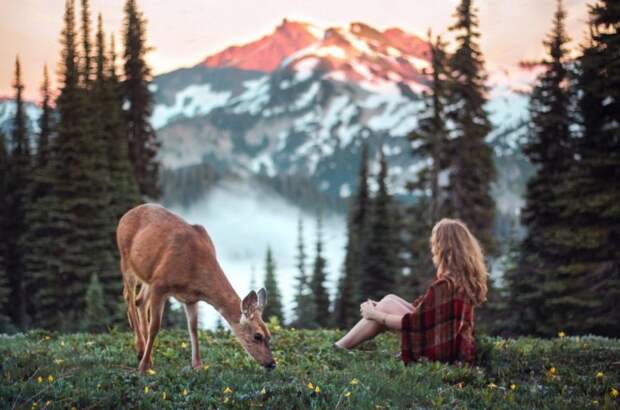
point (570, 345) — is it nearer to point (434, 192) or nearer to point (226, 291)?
point (226, 291)

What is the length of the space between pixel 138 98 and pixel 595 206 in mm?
37360

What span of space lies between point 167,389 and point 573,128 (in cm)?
2835

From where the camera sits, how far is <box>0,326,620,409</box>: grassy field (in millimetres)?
6574

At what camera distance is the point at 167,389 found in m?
6.85

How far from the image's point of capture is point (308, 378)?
7824mm

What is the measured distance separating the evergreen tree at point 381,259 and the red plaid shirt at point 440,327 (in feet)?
147

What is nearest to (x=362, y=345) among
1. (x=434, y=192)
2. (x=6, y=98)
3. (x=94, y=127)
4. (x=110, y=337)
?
(x=110, y=337)

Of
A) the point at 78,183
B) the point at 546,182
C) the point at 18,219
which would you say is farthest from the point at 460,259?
the point at 18,219

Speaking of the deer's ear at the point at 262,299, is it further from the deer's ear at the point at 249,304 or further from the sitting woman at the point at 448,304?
the sitting woman at the point at 448,304

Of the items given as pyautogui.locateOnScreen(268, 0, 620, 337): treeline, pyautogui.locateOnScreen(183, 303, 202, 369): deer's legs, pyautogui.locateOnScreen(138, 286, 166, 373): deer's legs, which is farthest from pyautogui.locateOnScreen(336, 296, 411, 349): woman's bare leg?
pyautogui.locateOnScreen(268, 0, 620, 337): treeline

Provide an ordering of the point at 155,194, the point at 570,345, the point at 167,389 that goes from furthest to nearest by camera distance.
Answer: the point at 155,194, the point at 570,345, the point at 167,389

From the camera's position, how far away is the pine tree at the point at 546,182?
2836 centimetres

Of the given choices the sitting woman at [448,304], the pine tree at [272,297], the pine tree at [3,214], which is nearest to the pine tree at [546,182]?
the sitting woman at [448,304]

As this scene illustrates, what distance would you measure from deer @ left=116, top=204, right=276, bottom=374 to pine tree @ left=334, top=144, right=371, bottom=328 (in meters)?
45.0
